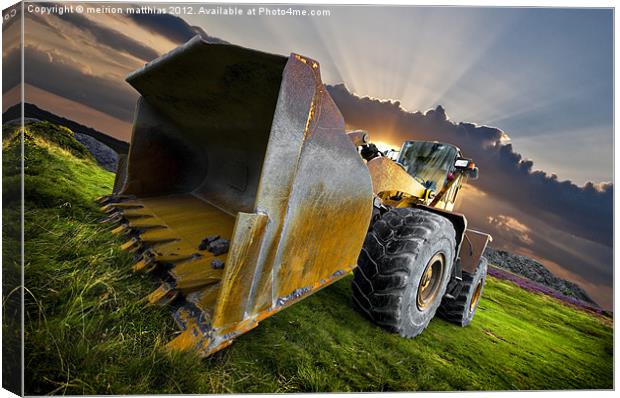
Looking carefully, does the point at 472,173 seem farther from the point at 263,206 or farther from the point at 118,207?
the point at 118,207

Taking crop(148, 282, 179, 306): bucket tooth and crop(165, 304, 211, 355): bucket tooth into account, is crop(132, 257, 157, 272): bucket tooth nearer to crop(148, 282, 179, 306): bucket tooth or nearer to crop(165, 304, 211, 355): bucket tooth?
crop(148, 282, 179, 306): bucket tooth

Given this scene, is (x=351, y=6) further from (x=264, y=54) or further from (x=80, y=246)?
(x=80, y=246)

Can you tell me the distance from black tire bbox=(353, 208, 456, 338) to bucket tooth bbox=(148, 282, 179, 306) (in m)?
1.13

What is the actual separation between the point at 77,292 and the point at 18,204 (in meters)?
0.48

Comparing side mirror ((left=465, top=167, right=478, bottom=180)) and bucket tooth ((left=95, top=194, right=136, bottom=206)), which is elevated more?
side mirror ((left=465, top=167, right=478, bottom=180))

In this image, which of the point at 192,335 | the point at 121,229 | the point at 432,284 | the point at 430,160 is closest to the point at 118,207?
the point at 121,229

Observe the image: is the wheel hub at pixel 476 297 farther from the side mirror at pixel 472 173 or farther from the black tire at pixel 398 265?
the black tire at pixel 398 265

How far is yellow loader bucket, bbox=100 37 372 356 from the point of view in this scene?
0.98 m

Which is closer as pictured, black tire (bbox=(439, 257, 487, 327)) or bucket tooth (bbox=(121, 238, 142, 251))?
bucket tooth (bbox=(121, 238, 142, 251))

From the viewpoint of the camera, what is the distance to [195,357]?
1.00m

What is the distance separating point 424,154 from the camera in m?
3.63

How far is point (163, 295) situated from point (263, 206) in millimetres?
724

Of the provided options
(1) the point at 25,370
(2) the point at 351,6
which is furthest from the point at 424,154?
(1) the point at 25,370

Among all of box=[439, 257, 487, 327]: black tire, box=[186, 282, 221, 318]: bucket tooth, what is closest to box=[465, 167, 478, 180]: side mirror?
box=[439, 257, 487, 327]: black tire
